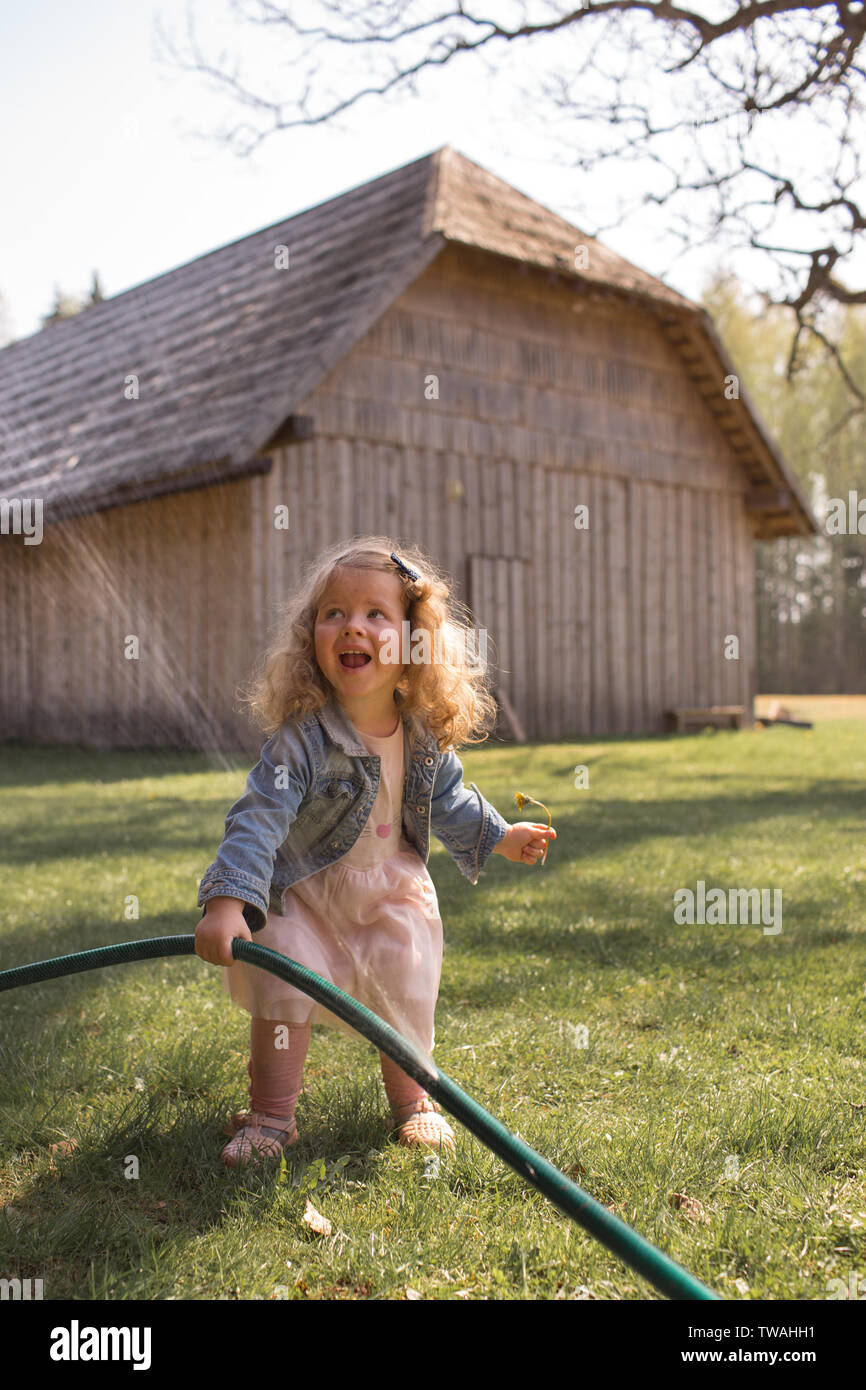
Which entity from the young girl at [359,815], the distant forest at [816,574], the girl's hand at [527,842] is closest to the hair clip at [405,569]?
the young girl at [359,815]

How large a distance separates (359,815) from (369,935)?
26 cm

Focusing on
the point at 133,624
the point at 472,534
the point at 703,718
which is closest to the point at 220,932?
the point at 472,534

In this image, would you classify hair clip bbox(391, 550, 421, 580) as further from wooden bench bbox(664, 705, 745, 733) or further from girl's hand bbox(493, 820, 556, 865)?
wooden bench bbox(664, 705, 745, 733)

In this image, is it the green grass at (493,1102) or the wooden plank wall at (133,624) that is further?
the wooden plank wall at (133,624)

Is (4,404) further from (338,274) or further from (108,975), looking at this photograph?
(108,975)

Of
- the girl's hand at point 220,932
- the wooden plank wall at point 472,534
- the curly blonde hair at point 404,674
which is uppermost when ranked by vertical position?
the wooden plank wall at point 472,534

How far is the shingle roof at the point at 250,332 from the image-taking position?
11.0 metres

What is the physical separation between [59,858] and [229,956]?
3.93 metres

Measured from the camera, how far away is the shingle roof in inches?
434

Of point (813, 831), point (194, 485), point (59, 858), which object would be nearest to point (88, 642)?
point (194, 485)

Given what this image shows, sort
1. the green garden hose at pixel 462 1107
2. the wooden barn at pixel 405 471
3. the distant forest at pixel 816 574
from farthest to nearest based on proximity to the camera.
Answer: the distant forest at pixel 816 574, the wooden barn at pixel 405 471, the green garden hose at pixel 462 1107

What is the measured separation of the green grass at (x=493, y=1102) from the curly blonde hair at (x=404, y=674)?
2.82 ft
